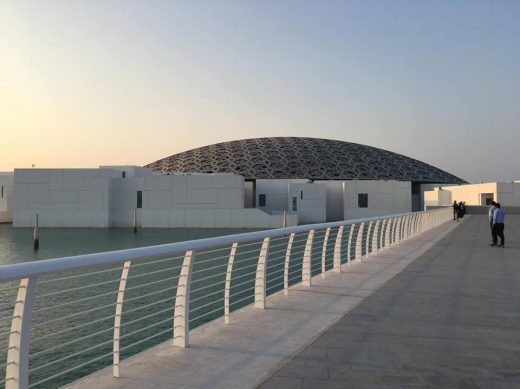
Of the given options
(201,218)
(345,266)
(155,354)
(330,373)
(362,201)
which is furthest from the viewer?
(362,201)

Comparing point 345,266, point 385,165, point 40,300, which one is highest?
point 385,165

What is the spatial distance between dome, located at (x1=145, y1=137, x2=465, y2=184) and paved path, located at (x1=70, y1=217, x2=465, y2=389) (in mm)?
66701

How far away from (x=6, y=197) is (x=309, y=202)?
31.0 metres

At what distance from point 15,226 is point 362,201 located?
110ft

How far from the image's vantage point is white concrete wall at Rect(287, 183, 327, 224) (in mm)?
45156

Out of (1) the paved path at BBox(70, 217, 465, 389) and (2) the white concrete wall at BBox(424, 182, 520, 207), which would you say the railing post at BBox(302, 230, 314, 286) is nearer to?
(1) the paved path at BBox(70, 217, 465, 389)

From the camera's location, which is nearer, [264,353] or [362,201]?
[264,353]

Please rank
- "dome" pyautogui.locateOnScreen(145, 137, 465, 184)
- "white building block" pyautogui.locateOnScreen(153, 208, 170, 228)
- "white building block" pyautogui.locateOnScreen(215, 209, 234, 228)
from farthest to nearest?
"dome" pyautogui.locateOnScreen(145, 137, 465, 184)
"white building block" pyautogui.locateOnScreen(153, 208, 170, 228)
"white building block" pyautogui.locateOnScreen(215, 209, 234, 228)

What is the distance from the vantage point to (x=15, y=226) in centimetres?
4031

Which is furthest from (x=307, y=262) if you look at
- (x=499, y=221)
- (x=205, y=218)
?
(x=205, y=218)

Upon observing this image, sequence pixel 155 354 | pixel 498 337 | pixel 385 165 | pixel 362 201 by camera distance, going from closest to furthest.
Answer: pixel 155 354 < pixel 498 337 < pixel 362 201 < pixel 385 165

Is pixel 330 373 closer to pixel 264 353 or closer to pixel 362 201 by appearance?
pixel 264 353

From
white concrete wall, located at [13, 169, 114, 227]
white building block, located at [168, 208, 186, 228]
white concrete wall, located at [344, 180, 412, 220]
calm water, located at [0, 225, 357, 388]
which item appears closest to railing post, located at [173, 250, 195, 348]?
calm water, located at [0, 225, 357, 388]

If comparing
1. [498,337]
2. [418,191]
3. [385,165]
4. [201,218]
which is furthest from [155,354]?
[385,165]
